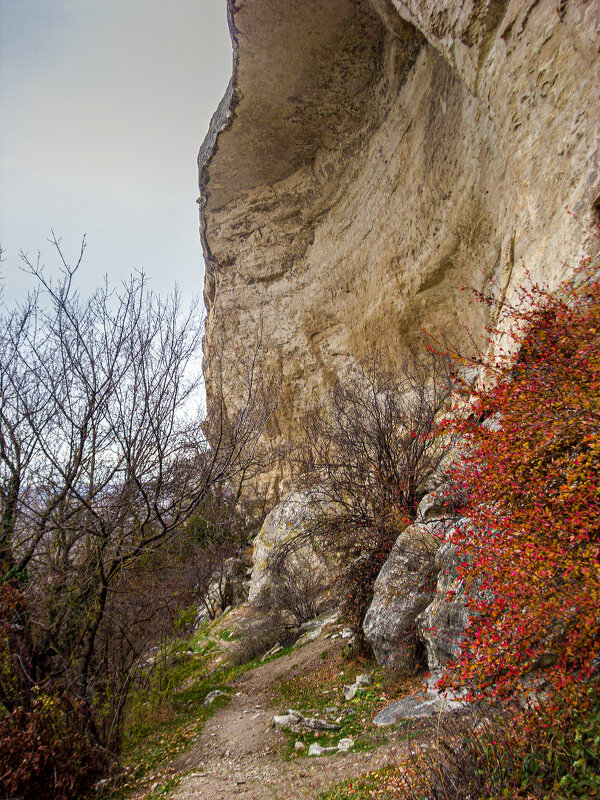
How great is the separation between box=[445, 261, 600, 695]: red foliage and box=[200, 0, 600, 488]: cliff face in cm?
290

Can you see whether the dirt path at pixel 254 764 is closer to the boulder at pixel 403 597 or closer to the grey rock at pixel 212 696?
the grey rock at pixel 212 696

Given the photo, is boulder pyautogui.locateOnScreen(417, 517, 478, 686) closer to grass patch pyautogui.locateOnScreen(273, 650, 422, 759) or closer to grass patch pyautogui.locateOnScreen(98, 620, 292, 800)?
grass patch pyautogui.locateOnScreen(273, 650, 422, 759)

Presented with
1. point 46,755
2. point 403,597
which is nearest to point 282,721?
point 403,597

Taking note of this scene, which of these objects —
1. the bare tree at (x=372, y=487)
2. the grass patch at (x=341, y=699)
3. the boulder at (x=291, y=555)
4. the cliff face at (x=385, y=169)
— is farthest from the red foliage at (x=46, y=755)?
the boulder at (x=291, y=555)

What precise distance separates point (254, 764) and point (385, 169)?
15.6 metres

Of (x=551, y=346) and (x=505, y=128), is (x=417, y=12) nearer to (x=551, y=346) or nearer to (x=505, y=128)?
(x=505, y=128)

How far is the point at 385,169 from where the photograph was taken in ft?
48.6

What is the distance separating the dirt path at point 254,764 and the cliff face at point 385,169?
14.1 ft

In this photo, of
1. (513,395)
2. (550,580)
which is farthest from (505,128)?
(550,580)

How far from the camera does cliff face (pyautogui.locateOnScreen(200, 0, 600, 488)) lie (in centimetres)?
654

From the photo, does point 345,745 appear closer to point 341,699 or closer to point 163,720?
point 341,699

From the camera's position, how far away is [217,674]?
10.1 m

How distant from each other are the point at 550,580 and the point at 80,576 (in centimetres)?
429

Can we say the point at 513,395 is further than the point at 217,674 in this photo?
No
